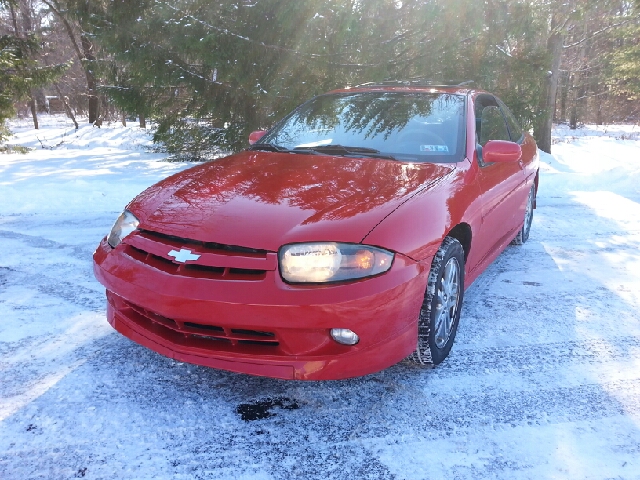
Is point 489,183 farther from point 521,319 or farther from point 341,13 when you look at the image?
point 341,13

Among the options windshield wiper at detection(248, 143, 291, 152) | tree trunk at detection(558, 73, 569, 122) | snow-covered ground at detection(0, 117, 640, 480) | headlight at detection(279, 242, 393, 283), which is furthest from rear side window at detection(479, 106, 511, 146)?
tree trunk at detection(558, 73, 569, 122)

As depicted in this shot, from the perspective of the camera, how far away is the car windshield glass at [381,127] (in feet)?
11.0

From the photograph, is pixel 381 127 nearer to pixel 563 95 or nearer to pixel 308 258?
pixel 308 258

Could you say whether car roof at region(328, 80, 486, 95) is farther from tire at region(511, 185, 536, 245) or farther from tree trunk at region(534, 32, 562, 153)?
tree trunk at region(534, 32, 562, 153)

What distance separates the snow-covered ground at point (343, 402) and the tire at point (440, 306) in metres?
0.13

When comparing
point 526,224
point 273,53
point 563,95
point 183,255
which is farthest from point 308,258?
point 563,95

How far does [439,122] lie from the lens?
3.55 metres

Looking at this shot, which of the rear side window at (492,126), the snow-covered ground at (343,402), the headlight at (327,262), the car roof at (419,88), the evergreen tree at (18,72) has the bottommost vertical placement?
the snow-covered ground at (343,402)

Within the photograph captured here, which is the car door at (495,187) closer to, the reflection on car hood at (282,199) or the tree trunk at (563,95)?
the reflection on car hood at (282,199)

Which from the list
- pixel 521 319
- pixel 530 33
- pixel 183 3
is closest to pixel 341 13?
pixel 183 3

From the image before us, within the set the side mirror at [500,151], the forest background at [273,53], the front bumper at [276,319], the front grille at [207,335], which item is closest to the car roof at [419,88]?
the side mirror at [500,151]

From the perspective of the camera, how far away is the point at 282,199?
2.62 metres

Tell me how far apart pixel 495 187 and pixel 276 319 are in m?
2.15

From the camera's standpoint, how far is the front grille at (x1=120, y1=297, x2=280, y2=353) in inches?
88.2
